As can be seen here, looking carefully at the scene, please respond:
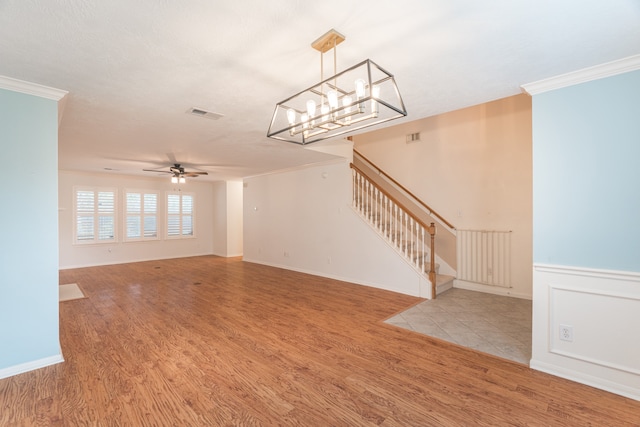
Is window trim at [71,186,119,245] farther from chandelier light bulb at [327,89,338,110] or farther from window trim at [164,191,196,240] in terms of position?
chandelier light bulb at [327,89,338,110]

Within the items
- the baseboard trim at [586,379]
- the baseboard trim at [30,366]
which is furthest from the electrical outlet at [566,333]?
the baseboard trim at [30,366]

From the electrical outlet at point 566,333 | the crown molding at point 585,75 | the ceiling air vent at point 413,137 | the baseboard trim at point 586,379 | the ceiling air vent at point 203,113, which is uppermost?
the ceiling air vent at point 413,137

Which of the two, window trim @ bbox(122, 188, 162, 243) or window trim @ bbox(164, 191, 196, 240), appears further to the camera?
window trim @ bbox(164, 191, 196, 240)

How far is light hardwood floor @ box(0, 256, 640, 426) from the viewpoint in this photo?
1.95m

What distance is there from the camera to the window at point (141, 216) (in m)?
8.24

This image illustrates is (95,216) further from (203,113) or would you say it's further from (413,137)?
(413,137)

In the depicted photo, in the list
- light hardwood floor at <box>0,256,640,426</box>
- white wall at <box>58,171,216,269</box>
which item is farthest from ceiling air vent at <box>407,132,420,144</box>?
white wall at <box>58,171,216,269</box>

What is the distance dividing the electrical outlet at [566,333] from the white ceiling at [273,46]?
2112 millimetres

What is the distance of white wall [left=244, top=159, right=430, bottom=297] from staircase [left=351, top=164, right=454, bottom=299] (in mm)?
129

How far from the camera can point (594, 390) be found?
2.20 metres

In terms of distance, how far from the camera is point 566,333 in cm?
→ 239

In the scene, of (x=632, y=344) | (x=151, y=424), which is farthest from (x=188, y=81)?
(x=632, y=344)

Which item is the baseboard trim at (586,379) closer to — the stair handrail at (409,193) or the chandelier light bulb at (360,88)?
the chandelier light bulb at (360,88)

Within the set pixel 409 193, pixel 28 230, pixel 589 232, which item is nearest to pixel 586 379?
pixel 589 232
